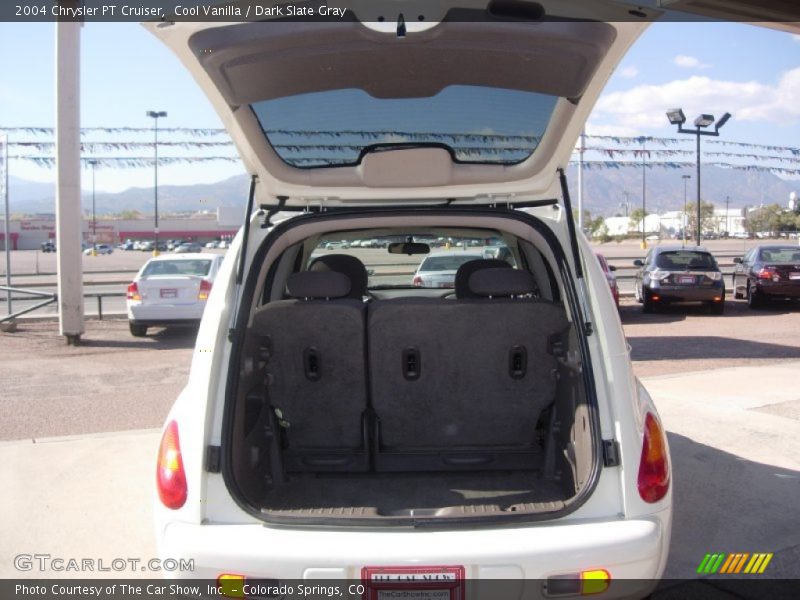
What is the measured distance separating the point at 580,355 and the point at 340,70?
148 centimetres

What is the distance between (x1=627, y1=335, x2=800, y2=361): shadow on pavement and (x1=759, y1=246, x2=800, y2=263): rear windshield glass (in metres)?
5.94

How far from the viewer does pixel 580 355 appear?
319cm

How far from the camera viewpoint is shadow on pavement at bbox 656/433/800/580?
13.1ft

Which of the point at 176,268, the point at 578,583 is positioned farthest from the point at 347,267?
the point at 176,268

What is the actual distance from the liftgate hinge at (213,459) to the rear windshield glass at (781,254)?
1714 cm

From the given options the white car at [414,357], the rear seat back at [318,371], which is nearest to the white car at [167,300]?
the white car at [414,357]

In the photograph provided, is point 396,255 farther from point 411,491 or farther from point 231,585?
point 231,585

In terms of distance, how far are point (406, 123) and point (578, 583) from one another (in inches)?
75.6

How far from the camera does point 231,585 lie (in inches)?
103

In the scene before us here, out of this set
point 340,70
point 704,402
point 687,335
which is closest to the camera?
point 340,70

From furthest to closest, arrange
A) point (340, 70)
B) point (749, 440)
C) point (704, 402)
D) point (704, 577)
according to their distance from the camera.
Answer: point (704, 402) < point (749, 440) < point (704, 577) < point (340, 70)

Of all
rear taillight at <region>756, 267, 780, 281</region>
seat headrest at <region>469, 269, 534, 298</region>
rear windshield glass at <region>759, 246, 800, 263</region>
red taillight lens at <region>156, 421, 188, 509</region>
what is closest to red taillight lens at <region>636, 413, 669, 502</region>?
seat headrest at <region>469, 269, 534, 298</region>

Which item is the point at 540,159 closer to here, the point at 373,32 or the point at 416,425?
the point at 373,32

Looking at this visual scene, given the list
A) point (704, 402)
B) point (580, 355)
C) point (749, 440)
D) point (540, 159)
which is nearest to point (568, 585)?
point (580, 355)
